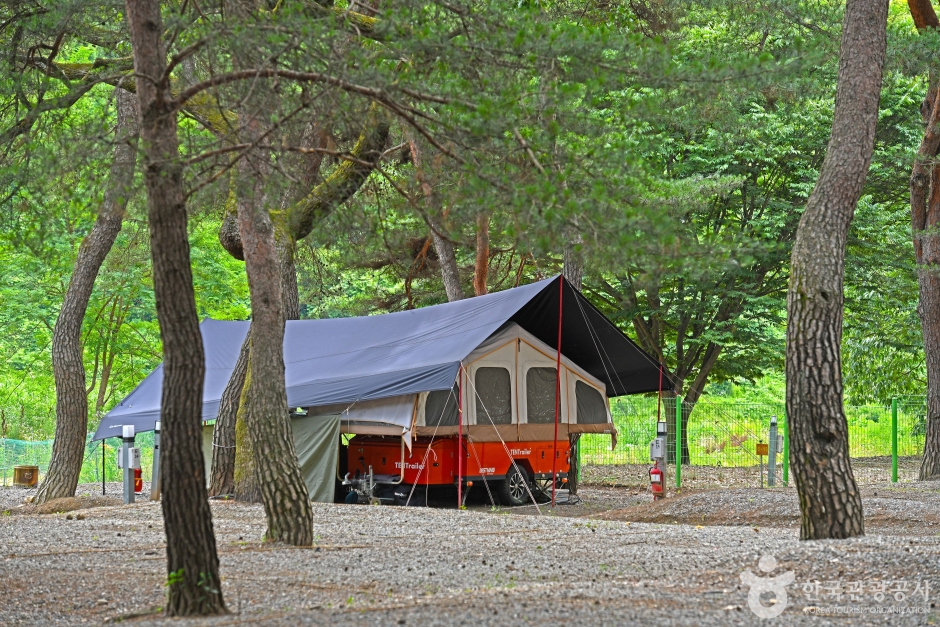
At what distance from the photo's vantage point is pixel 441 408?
1258 centimetres

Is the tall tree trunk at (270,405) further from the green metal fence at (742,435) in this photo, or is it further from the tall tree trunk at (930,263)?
the tall tree trunk at (930,263)

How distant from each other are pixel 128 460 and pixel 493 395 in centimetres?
484

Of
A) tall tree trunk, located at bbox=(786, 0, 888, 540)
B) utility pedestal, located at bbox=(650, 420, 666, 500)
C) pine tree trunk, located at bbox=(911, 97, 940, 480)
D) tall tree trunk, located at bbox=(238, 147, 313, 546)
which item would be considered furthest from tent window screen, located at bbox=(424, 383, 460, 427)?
pine tree trunk, located at bbox=(911, 97, 940, 480)

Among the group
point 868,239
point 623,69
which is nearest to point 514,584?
point 623,69

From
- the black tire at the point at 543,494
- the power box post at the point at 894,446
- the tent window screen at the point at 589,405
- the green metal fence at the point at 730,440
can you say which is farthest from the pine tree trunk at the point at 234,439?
the power box post at the point at 894,446

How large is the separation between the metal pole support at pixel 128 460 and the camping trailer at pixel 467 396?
72.2 inches

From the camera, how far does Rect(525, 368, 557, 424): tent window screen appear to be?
44.7 ft

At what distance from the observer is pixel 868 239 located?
1942 centimetres

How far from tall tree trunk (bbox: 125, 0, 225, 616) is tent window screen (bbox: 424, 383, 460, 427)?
7.37 m

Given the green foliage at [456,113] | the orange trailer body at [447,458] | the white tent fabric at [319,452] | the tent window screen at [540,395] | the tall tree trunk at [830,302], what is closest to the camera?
the green foliage at [456,113]

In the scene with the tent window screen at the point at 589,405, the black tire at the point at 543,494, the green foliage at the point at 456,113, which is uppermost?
the green foliage at the point at 456,113

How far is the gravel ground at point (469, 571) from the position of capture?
196 inches

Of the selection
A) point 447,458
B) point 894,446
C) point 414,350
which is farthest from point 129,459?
point 894,446

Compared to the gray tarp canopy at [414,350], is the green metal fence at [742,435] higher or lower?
lower
